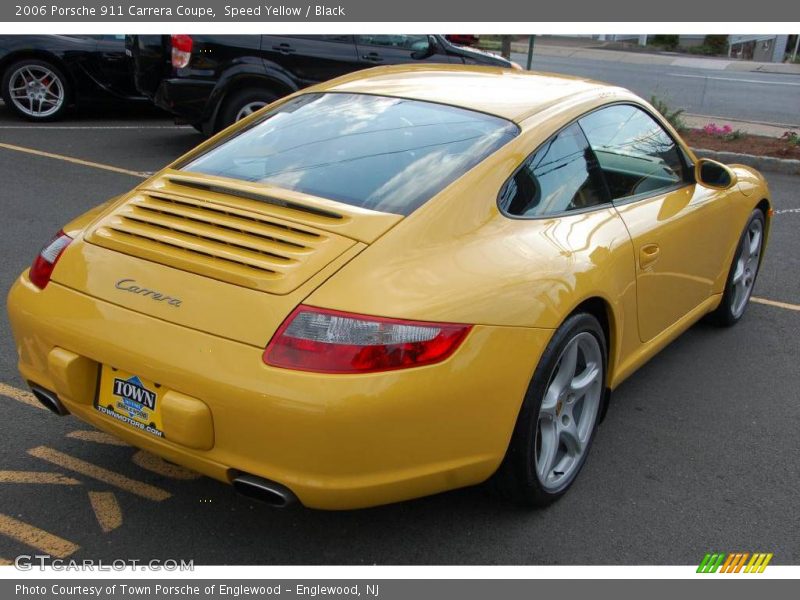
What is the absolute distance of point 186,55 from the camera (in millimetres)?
8734

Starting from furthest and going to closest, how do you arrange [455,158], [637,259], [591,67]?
[591,67]
[637,259]
[455,158]

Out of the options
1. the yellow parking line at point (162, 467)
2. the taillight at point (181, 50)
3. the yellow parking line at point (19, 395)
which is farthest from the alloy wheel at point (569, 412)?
the taillight at point (181, 50)

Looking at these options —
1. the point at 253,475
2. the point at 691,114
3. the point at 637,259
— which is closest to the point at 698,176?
the point at 637,259

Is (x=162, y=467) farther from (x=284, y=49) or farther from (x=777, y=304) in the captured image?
(x=284, y=49)

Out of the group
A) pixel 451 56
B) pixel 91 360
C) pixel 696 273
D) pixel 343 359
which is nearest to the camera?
pixel 343 359

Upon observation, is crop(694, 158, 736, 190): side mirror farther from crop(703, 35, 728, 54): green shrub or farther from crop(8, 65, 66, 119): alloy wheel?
crop(703, 35, 728, 54): green shrub

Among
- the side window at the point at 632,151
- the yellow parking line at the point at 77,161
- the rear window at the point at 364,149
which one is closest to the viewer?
the rear window at the point at 364,149

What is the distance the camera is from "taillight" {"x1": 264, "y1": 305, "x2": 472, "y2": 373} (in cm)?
258

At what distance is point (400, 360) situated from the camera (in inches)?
103

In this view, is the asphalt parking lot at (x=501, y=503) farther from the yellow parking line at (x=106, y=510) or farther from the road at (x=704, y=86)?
the road at (x=704, y=86)

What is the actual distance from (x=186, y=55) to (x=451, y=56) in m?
2.81

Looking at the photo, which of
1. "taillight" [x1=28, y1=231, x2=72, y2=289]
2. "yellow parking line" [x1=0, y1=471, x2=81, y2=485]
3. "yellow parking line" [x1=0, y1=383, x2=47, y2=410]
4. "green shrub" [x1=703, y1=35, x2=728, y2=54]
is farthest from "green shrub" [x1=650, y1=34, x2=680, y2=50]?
"yellow parking line" [x1=0, y1=471, x2=81, y2=485]

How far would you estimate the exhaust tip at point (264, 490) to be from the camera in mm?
2648

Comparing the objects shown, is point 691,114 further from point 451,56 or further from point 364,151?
point 364,151
